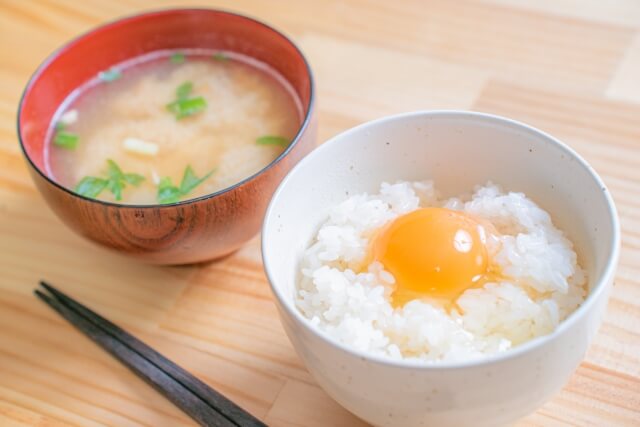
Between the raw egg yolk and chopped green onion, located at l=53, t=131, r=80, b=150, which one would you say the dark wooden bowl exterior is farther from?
the raw egg yolk

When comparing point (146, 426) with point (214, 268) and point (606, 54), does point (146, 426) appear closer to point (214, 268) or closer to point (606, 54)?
point (214, 268)

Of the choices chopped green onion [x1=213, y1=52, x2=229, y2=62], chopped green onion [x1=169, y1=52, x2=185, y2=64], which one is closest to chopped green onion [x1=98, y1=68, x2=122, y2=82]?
chopped green onion [x1=169, y1=52, x2=185, y2=64]

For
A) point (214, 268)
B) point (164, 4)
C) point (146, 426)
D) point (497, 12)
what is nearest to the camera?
point (146, 426)

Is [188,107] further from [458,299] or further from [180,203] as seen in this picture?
[458,299]

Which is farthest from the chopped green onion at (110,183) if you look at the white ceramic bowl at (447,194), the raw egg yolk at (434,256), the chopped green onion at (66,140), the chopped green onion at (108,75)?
the raw egg yolk at (434,256)

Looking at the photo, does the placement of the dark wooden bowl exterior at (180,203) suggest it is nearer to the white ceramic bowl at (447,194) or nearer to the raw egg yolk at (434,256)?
the white ceramic bowl at (447,194)

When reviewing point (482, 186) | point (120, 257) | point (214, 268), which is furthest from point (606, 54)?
point (120, 257)
